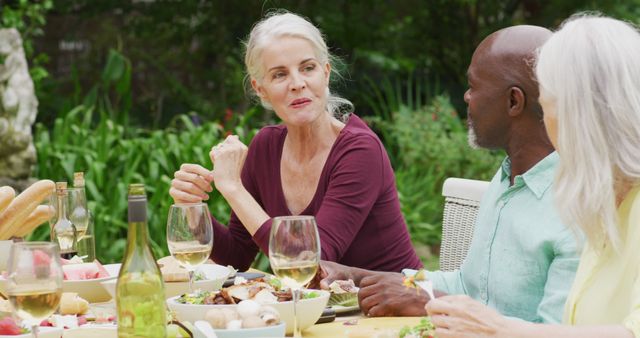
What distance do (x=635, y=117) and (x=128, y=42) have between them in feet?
27.1

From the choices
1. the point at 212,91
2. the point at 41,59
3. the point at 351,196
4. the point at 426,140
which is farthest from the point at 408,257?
the point at 212,91

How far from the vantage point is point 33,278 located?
192 cm

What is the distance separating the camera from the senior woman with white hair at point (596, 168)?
1877 mm

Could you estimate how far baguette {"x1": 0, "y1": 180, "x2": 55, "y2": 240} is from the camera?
299 centimetres

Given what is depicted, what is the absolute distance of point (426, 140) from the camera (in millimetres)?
8227

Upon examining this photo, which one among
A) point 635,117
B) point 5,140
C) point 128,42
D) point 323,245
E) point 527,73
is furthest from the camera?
point 128,42

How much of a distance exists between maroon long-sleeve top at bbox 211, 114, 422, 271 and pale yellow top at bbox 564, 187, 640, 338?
1.27 m

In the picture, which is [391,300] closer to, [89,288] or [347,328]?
[347,328]

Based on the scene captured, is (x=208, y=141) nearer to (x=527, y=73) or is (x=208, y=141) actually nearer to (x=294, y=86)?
(x=294, y=86)

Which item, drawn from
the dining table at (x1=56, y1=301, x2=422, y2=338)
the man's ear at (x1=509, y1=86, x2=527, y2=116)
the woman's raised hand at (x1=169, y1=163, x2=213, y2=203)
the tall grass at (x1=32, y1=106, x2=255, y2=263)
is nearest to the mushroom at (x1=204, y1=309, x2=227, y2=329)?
the dining table at (x1=56, y1=301, x2=422, y2=338)

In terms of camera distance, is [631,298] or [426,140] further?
[426,140]

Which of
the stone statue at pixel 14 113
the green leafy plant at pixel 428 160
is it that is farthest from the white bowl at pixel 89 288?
the green leafy plant at pixel 428 160

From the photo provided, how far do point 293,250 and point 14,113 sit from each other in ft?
16.3

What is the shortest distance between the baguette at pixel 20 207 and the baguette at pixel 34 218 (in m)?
0.03
